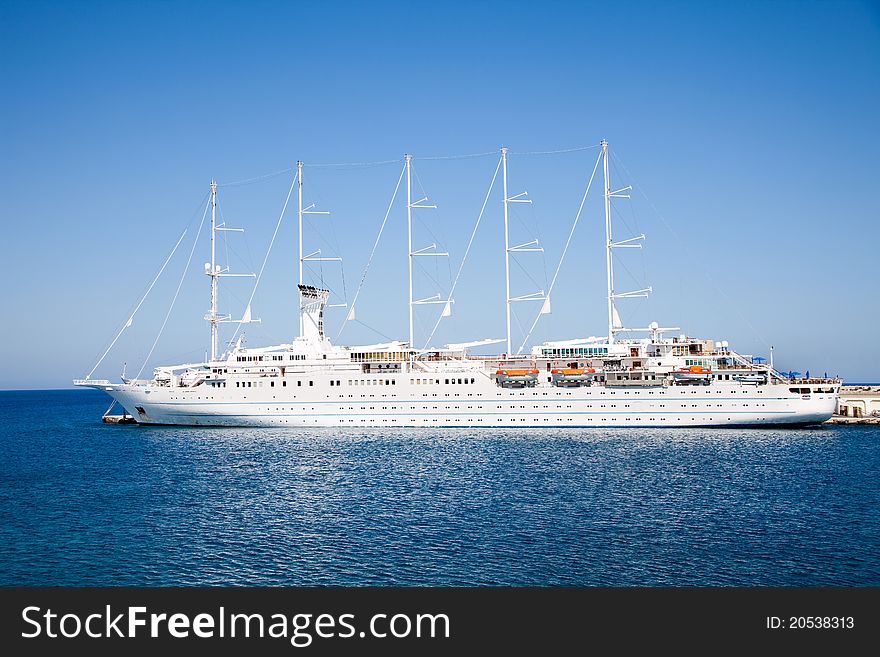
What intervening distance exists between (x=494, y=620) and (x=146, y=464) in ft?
96.1

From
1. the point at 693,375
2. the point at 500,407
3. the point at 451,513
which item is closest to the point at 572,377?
the point at 500,407

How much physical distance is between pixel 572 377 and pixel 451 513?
28.8m

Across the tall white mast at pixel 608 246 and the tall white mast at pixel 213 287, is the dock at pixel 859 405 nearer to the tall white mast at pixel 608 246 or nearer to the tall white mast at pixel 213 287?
the tall white mast at pixel 608 246

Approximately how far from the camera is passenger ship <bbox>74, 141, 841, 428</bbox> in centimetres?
5069

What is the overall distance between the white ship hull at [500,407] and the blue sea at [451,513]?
5310 millimetres

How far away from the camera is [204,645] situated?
41.2ft

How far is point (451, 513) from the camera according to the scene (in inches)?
1010

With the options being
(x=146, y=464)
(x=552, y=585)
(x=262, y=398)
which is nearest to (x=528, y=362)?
(x=262, y=398)

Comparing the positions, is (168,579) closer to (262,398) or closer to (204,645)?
(204,645)

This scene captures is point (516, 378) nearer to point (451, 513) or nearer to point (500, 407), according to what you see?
point (500, 407)

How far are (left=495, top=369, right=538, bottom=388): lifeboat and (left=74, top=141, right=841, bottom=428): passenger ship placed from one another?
8 centimetres

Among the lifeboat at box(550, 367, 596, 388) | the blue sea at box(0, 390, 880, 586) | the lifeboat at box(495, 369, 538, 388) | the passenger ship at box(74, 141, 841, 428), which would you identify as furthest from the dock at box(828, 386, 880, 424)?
the lifeboat at box(495, 369, 538, 388)

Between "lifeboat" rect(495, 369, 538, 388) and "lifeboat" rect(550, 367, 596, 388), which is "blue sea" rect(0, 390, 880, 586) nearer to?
"lifeboat" rect(550, 367, 596, 388)

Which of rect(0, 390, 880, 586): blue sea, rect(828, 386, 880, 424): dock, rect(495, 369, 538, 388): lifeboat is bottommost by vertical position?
rect(0, 390, 880, 586): blue sea
